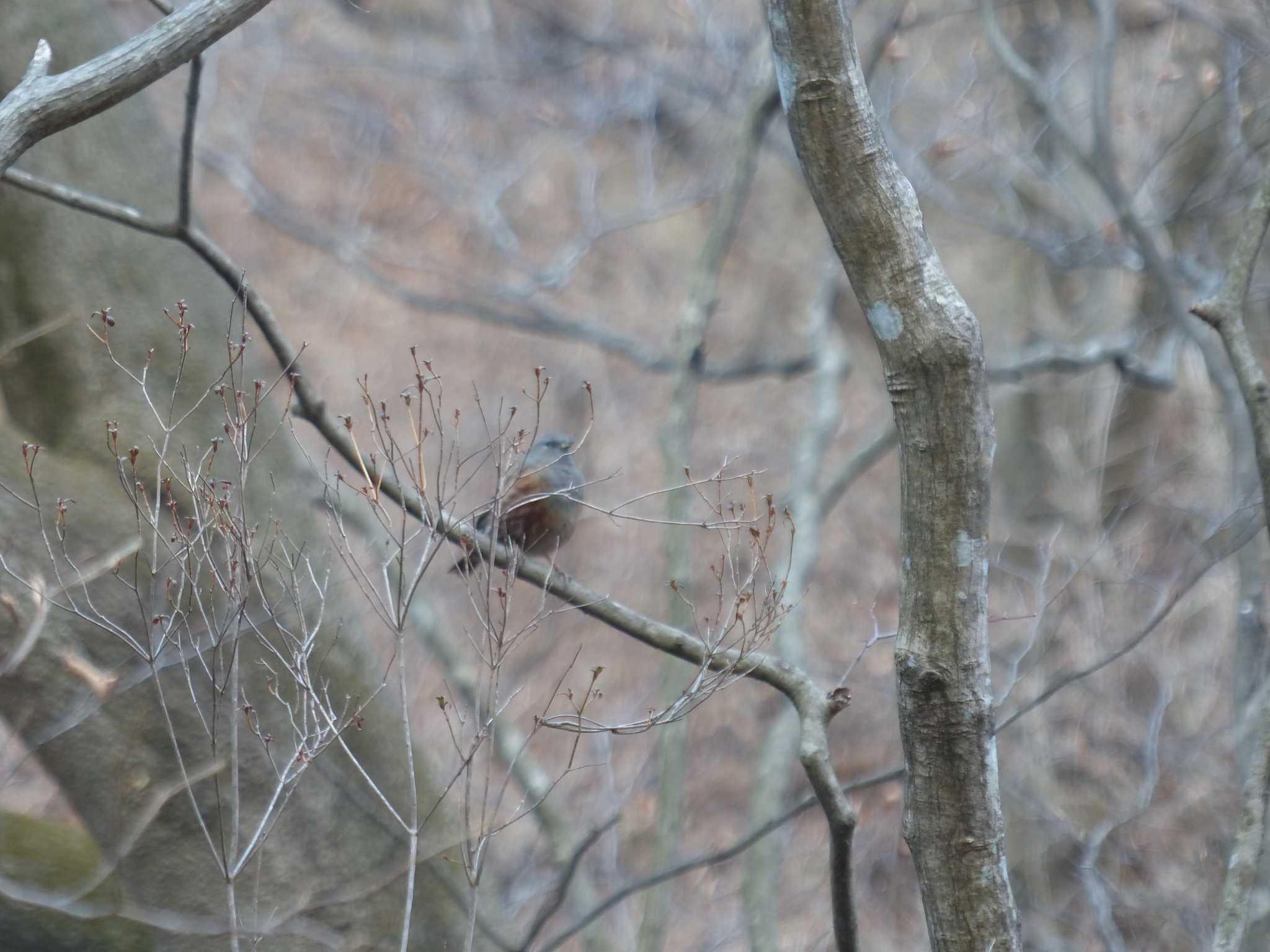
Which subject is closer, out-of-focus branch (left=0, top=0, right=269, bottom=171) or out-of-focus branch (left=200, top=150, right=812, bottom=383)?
out-of-focus branch (left=0, top=0, right=269, bottom=171)

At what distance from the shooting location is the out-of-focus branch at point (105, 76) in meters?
1.91

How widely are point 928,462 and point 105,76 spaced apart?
4.88 ft

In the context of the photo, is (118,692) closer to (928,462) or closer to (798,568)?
(928,462)

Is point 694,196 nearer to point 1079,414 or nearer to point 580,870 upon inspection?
point 1079,414

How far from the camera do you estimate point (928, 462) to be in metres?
2.00

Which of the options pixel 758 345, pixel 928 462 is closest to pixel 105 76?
pixel 928 462

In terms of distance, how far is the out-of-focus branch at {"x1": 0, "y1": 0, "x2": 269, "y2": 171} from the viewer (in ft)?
6.25

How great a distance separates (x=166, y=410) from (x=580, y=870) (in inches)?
130

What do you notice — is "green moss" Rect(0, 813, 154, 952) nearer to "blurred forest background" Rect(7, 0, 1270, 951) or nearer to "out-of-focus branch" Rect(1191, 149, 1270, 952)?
"blurred forest background" Rect(7, 0, 1270, 951)

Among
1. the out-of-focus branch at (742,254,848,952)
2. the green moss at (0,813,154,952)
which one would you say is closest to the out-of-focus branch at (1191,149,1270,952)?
the out-of-focus branch at (742,254,848,952)

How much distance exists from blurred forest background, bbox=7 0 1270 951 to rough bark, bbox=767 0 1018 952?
2.29m

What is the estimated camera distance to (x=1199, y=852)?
22.1 ft

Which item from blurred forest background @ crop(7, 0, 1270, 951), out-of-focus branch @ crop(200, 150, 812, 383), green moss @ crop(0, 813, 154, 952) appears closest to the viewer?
green moss @ crop(0, 813, 154, 952)

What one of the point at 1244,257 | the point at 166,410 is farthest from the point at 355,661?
the point at 1244,257
